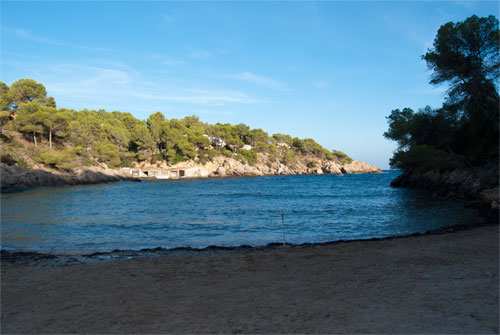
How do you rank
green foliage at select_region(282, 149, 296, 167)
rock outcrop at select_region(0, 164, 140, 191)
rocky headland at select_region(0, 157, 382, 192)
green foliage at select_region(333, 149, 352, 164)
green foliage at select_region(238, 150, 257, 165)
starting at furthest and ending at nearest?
green foliage at select_region(333, 149, 352, 164) → green foliage at select_region(282, 149, 296, 167) → green foliage at select_region(238, 150, 257, 165) → rocky headland at select_region(0, 157, 382, 192) → rock outcrop at select_region(0, 164, 140, 191)

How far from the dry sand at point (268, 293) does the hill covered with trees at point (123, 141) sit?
40922 millimetres

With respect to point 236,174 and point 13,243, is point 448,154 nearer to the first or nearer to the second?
point 13,243

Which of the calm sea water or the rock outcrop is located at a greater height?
the rock outcrop

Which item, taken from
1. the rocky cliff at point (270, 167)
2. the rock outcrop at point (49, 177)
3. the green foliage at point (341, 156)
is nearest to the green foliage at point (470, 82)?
the rock outcrop at point (49, 177)

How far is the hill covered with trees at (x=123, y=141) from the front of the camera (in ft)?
149

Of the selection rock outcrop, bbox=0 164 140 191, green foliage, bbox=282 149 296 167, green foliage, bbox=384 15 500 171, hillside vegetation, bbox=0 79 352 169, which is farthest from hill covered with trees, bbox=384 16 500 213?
green foliage, bbox=282 149 296 167

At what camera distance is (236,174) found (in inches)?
3226

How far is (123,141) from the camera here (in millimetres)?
71000

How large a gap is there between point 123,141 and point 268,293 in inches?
2871

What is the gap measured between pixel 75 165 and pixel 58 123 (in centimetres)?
834

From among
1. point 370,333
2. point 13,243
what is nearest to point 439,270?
point 370,333

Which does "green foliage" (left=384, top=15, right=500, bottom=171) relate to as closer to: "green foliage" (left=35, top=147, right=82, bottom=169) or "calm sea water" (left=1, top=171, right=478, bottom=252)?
"calm sea water" (left=1, top=171, right=478, bottom=252)

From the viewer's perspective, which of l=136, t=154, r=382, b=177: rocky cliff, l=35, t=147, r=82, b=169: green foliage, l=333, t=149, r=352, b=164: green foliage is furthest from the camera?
l=333, t=149, r=352, b=164: green foliage

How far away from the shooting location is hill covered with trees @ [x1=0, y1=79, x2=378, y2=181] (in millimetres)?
45406
